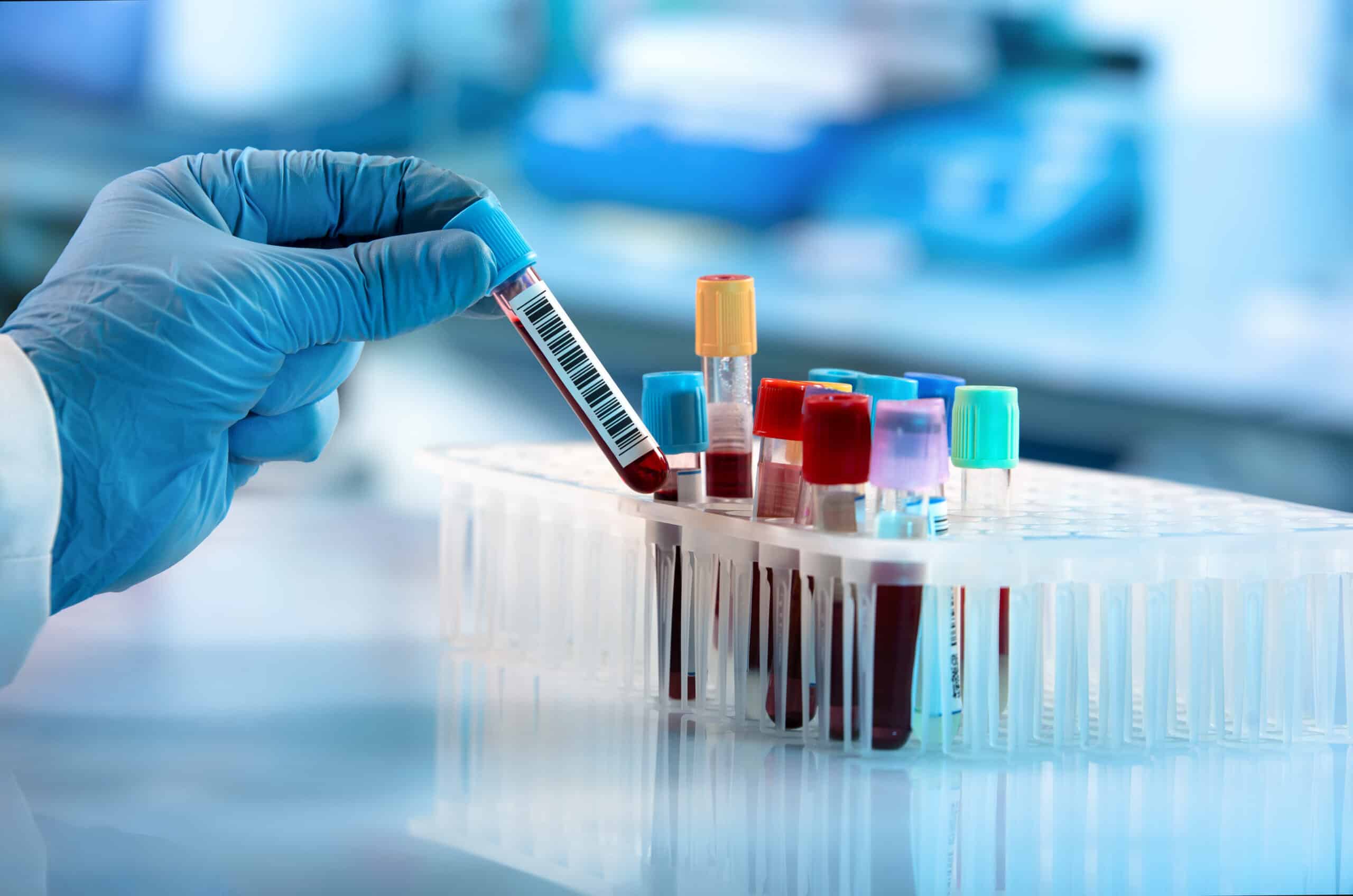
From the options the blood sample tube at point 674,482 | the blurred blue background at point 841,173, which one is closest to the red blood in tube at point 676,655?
the blood sample tube at point 674,482

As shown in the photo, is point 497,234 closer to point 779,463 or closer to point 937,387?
point 779,463

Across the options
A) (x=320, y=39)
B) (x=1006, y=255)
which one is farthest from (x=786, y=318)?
(x=320, y=39)

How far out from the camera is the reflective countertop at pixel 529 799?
752 mm

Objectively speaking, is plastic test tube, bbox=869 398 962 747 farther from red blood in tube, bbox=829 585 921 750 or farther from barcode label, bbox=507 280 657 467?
barcode label, bbox=507 280 657 467

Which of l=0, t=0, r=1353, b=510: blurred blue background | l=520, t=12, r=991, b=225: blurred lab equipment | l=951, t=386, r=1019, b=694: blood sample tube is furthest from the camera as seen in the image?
l=520, t=12, r=991, b=225: blurred lab equipment

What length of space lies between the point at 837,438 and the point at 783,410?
0.11 metres

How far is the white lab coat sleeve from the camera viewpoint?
2.85 ft

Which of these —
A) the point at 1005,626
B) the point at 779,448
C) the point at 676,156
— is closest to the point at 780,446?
the point at 779,448

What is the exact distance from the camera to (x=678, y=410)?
103cm

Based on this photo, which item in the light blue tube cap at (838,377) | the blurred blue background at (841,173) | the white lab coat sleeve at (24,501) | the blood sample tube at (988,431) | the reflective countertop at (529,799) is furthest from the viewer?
the blurred blue background at (841,173)

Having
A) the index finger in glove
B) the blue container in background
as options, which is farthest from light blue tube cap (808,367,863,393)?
the blue container in background

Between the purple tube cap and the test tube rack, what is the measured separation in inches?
1.8

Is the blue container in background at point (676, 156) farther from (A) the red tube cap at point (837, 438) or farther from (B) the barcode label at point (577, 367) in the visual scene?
(A) the red tube cap at point (837, 438)

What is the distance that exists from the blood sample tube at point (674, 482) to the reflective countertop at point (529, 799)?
55 mm
